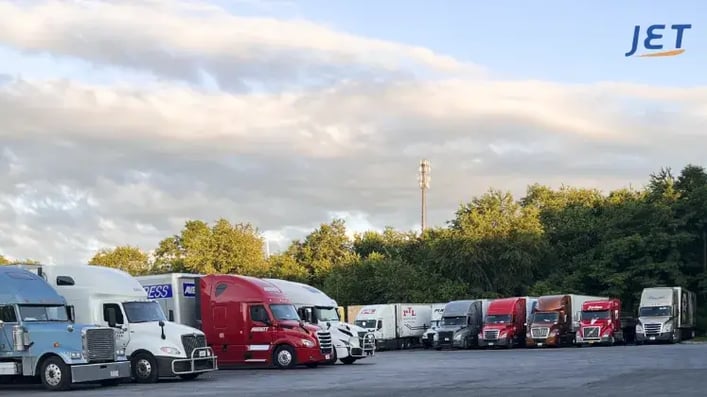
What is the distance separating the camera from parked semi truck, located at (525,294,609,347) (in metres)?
57.5

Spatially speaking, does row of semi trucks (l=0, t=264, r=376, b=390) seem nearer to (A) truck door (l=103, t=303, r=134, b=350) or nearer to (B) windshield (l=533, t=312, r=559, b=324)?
(A) truck door (l=103, t=303, r=134, b=350)

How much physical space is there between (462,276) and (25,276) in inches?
2172

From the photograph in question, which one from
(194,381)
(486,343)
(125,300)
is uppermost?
(125,300)

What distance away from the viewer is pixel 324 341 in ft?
115

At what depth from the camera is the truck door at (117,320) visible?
28188mm

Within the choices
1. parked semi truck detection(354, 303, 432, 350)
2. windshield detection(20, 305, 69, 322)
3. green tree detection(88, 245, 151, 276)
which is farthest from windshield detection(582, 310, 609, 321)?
green tree detection(88, 245, 151, 276)

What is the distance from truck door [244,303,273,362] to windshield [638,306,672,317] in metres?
31.3

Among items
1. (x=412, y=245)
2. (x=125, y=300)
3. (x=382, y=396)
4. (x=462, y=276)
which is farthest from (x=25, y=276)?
(x=412, y=245)

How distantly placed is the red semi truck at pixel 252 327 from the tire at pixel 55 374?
9840mm

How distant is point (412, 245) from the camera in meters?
94.1

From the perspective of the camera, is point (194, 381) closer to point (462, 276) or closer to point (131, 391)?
point (131, 391)

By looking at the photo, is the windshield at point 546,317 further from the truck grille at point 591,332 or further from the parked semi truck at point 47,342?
the parked semi truck at point 47,342

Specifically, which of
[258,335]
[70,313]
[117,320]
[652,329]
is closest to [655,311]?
[652,329]

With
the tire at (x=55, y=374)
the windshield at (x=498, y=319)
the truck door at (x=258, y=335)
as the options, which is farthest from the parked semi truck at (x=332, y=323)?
the windshield at (x=498, y=319)
